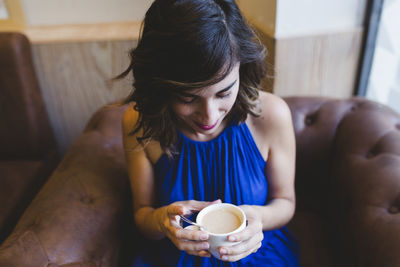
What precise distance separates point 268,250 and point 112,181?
1.96ft

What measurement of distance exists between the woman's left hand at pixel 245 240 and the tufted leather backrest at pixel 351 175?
338mm

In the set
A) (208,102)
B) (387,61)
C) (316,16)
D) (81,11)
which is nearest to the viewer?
(208,102)

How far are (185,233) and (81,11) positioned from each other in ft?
5.53

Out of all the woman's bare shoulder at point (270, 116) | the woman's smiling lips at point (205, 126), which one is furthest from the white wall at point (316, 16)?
the woman's smiling lips at point (205, 126)

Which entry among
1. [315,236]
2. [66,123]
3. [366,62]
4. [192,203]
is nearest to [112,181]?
[192,203]

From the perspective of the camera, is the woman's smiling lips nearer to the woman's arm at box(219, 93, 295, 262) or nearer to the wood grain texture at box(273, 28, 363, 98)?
the woman's arm at box(219, 93, 295, 262)

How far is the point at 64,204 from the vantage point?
108 cm

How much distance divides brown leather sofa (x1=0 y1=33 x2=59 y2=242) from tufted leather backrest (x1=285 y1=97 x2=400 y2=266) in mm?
1295

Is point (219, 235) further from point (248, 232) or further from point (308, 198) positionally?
point (308, 198)

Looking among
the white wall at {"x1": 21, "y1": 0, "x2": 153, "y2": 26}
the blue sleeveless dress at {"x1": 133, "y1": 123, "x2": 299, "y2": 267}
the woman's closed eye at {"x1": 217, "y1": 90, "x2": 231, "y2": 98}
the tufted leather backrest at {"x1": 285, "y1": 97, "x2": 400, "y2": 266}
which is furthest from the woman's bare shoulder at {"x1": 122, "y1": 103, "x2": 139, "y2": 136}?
the white wall at {"x1": 21, "y1": 0, "x2": 153, "y2": 26}

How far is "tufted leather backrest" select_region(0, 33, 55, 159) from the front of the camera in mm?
1625


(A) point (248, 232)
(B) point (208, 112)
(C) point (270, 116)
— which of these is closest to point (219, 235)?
(A) point (248, 232)

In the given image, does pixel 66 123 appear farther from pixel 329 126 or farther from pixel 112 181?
pixel 329 126

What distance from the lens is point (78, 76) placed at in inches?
73.2
